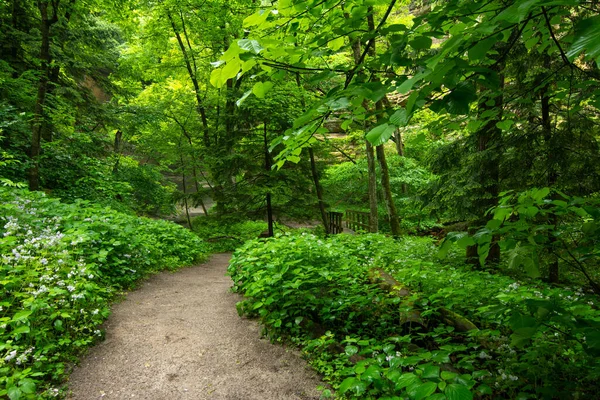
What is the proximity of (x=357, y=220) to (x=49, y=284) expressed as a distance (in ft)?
→ 39.7

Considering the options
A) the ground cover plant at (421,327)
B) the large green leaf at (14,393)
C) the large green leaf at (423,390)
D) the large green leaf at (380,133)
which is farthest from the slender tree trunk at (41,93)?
the large green leaf at (423,390)

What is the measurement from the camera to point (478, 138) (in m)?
6.26

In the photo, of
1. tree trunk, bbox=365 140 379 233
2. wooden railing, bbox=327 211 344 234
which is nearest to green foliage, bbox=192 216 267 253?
wooden railing, bbox=327 211 344 234

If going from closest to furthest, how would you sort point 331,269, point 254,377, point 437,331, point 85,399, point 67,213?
point 85,399 → point 437,331 → point 254,377 → point 331,269 → point 67,213

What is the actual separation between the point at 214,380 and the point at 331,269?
2.02 metres

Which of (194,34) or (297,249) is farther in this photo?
(194,34)

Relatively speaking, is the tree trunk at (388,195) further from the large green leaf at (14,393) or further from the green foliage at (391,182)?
the large green leaf at (14,393)

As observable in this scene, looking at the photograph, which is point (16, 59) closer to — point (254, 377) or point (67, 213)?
point (67, 213)

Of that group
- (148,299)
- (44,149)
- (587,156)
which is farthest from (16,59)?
(587,156)

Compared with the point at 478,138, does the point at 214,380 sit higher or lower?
lower

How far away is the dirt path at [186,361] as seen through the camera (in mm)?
2869

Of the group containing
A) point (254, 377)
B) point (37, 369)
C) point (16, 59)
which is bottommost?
point (254, 377)

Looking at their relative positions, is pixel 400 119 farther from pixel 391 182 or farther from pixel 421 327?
pixel 391 182

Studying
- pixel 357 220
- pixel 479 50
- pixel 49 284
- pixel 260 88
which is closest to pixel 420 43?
pixel 479 50
